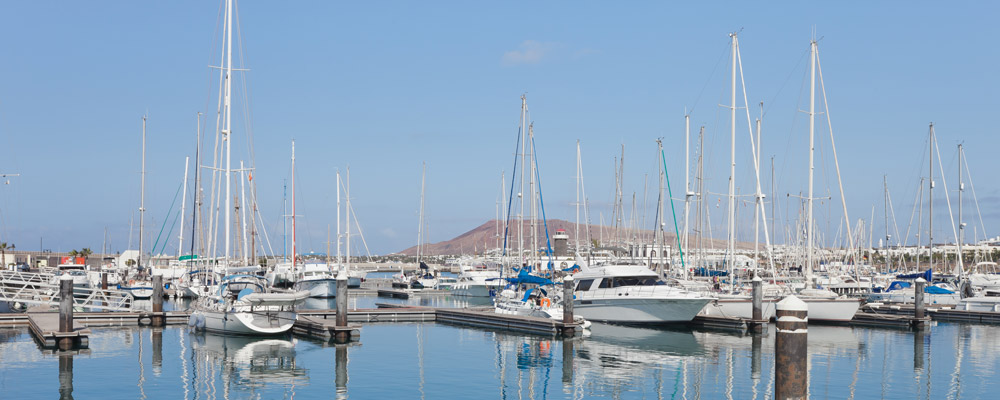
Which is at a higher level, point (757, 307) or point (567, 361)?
point (757, 307)

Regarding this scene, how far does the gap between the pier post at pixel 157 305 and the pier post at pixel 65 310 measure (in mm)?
8710

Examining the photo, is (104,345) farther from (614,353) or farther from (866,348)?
(866,348)

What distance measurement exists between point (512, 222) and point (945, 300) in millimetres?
27221

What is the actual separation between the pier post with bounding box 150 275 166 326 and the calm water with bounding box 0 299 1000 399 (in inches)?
34.3

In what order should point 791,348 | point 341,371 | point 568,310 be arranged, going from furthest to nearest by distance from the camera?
1. point 568,310
2. point 341,371
3. point 791,348

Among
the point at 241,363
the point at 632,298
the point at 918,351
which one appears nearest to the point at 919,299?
the point at 918,351

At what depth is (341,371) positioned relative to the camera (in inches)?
1074

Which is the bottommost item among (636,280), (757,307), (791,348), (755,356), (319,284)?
(755,356)

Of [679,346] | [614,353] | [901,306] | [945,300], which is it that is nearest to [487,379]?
[614,353]

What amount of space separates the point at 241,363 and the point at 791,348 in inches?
835

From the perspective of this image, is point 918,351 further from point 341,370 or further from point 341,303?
Answer: point 341,303

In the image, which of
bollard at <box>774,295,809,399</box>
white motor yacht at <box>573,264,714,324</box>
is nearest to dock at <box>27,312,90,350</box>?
white motor yacht at <box>573,264,714,324</box>

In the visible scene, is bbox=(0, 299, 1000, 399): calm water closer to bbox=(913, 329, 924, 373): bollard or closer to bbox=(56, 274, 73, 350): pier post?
bbox=(913, 329, 924, 373): bollard

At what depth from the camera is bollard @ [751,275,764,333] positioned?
37.8 m
